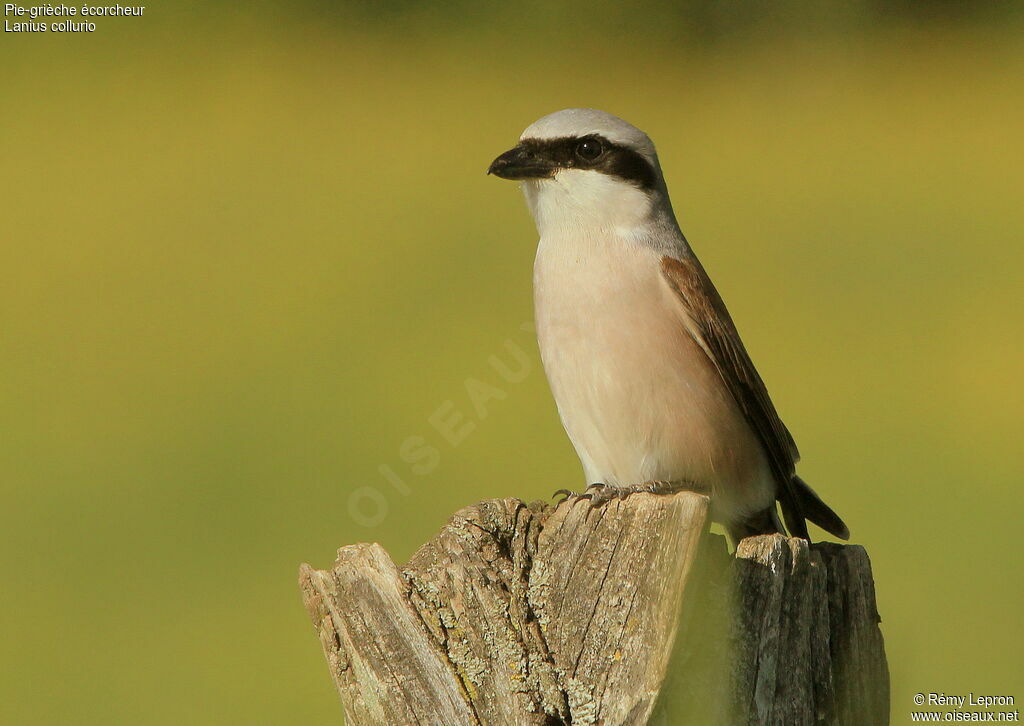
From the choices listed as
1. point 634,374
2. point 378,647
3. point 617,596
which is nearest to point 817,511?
point 634,374

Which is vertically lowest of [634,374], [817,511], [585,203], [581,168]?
[817,511]

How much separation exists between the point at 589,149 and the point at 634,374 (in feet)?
3.05

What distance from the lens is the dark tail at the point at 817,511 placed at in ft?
14.3

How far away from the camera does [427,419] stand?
916 centimetres

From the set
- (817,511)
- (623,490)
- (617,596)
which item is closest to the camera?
(617,596)

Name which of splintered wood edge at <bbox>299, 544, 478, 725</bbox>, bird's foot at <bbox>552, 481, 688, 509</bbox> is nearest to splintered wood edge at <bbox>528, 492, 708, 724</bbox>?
bird's foot at <bbox>552, 481, 688, 509</bbox>

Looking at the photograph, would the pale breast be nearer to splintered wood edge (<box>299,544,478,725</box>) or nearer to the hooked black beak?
the hooked black beak

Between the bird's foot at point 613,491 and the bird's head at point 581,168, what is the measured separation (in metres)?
1.04

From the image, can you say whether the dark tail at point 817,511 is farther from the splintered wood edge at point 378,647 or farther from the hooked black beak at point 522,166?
the splintered wood edge at point 378,647

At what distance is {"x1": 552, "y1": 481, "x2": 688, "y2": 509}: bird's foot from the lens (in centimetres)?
299

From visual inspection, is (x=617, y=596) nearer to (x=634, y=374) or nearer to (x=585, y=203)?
(x=634, y=374)

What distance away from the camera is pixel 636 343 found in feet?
13.6

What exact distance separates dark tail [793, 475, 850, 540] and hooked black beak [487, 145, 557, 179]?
1.58 m

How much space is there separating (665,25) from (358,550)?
42.6 ft
